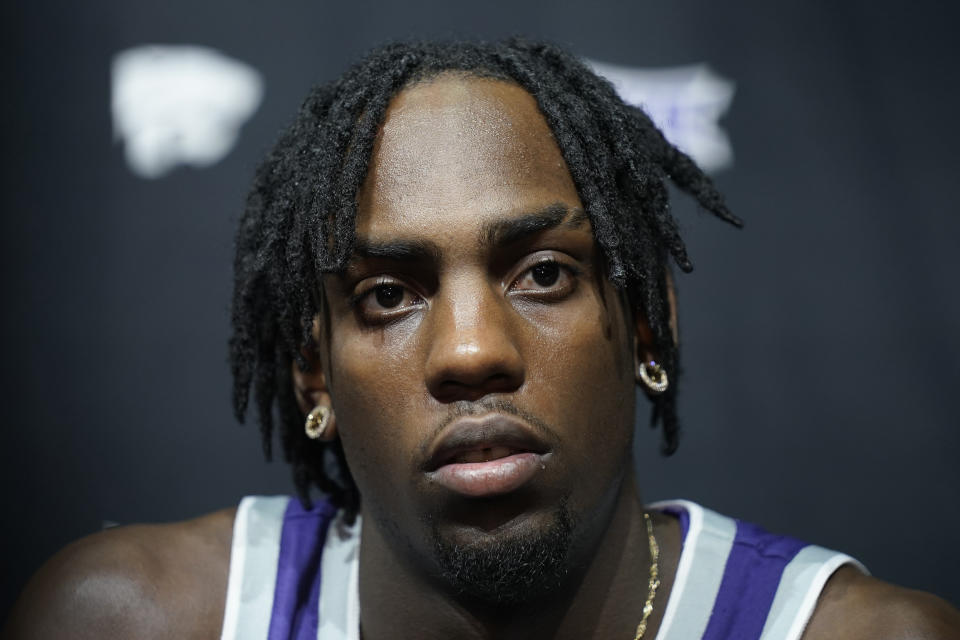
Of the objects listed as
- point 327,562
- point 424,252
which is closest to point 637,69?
point 424,252

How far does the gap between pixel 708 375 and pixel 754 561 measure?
29.7 inches

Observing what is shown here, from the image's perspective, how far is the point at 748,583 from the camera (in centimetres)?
153

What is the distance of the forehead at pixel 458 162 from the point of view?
1.35 metres

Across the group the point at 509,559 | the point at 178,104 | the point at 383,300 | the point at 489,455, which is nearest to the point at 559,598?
the point at 509,559

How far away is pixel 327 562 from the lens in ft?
5.62

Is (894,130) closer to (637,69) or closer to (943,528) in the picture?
(637,69)

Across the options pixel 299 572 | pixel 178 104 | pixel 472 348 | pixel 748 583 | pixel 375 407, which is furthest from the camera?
pixel 178 104

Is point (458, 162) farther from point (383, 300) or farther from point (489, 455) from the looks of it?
point (489, 455)

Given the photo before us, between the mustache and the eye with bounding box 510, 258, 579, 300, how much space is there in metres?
0.18

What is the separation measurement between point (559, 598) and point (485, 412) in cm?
35

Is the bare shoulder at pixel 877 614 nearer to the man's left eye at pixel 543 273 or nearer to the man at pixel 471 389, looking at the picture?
the man at pixel 471 389

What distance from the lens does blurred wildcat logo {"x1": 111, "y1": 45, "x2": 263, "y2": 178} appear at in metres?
2.23

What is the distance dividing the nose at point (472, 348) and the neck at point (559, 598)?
29cm

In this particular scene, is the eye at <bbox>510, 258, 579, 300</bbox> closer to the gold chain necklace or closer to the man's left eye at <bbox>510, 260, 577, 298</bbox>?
the man's left eye at <bbox>510, 260, 577, 298</bbox>
